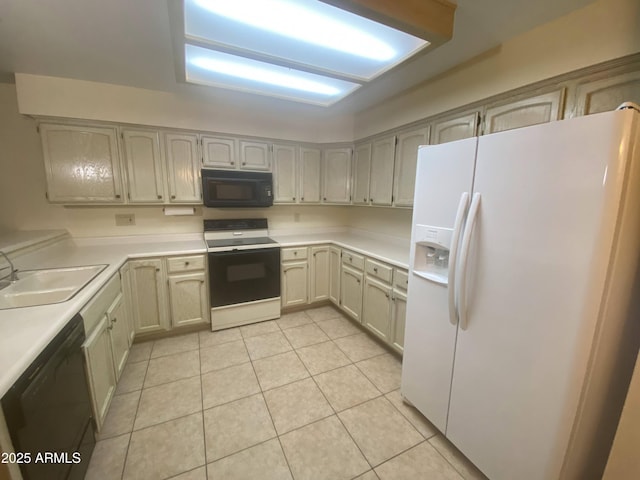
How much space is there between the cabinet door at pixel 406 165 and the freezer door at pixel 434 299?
908 mm

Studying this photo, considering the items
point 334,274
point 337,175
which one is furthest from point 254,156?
point 334,274

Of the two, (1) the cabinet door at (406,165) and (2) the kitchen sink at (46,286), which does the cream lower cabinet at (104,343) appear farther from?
(1) the cabinet door at (406,165)

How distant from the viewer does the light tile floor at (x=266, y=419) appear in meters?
1.46

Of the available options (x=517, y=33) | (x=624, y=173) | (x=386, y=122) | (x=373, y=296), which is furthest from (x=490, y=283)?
(x=386, y=122)

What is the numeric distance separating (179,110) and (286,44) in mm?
1740

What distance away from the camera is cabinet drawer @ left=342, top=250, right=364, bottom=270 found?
9.15 ft

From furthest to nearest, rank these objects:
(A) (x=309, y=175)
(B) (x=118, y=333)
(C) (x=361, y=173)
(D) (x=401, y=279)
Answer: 1. (A) (x=309, y=175)
2. (C) (x=361, y=173)
3. (D) (x=401, y=279)
4. (B) (x=118, y=333)

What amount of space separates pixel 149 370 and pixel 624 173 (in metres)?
3.10

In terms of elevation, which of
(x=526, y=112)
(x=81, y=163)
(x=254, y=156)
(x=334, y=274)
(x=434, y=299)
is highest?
(x=526, y=112)

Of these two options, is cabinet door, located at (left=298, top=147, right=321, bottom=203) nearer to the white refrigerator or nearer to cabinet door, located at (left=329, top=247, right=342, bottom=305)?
cabinet door, located at (left=329, top=247, right=342, bottom=305)

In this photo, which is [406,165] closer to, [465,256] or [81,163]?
[465,256]

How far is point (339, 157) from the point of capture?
347cm

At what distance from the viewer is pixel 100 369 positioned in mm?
1604

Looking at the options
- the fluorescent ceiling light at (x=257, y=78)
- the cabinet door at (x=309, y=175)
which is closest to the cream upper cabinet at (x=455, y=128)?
the fluorescent ceiling light at (x=257, y=78)
